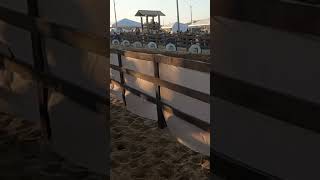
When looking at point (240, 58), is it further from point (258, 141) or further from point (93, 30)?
point (93, 30)

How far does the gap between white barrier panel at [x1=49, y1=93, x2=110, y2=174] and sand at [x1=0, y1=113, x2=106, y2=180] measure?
0.10 m

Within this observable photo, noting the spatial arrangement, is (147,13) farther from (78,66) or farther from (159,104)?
(78,66)

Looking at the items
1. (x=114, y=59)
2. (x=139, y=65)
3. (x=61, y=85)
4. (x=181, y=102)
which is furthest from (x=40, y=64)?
(x=114, y=59)

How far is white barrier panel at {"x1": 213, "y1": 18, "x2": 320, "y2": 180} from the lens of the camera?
1.86m

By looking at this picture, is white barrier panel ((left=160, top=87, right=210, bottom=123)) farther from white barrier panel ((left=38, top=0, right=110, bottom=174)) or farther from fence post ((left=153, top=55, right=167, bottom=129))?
white barrier panel ((left=38, top=0, right=110, bottom=174))

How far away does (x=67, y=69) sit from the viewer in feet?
10.6

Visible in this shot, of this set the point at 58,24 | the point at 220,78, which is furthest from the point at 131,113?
the point at 220,78

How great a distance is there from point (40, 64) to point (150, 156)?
68.8 inches

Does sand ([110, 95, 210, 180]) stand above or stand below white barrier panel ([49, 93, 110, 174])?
below

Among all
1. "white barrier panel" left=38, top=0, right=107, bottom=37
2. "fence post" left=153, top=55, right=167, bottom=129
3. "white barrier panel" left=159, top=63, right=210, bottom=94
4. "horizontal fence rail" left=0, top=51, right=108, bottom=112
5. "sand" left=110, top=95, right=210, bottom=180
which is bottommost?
"sand" left=110, top=95, right=210, bottom=180

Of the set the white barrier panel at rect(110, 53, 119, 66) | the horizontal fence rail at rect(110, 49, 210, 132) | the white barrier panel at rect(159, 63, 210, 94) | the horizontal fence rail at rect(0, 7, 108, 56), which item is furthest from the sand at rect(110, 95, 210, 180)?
the white barrier panel at rect(110, 53, 119, 66)

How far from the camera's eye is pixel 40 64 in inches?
135

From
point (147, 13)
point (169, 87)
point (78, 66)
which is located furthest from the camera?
point (147, 13)

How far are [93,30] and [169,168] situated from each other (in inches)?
73.2
